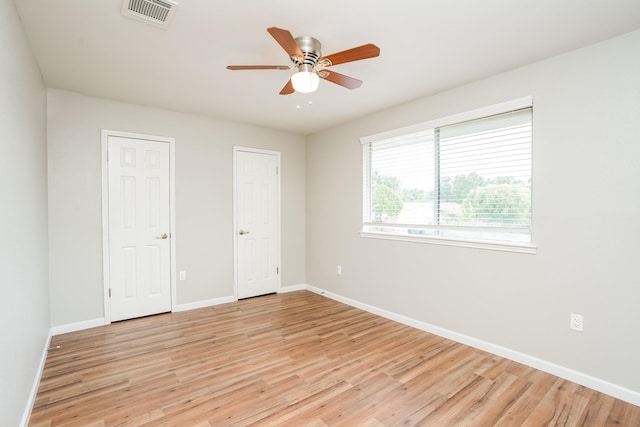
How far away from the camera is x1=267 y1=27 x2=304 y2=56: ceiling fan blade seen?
1700 mm

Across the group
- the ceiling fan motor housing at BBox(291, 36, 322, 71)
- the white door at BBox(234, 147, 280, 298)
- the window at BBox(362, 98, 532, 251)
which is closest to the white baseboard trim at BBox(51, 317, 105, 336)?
the white door at BBox(234, 147, 280, 298)

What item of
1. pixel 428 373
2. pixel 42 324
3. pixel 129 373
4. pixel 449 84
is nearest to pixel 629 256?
pixel 428 373

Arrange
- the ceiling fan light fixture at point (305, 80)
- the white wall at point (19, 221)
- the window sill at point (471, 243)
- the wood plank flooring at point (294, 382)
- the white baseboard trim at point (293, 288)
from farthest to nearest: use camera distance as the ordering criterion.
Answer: the white baseboard trim at point (293, 288)
the window sill at point (471, 243)
the ceiling fan light fixture at point (305, 80)
the wood plank flooring at point (294, 382)
the white wall at point (19, 221)

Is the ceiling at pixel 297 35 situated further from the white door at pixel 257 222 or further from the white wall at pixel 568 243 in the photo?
the white door at pixel 257 222

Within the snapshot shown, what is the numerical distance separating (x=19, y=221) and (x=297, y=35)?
2.16 m

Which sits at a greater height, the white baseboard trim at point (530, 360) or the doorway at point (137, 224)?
the doorway at point (137, 224)

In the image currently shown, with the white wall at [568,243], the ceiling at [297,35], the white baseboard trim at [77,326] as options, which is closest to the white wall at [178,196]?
the white baseboard trim at [77,326]

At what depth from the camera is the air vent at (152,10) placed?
6.09 ft

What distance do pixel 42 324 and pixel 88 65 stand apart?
2282 mm

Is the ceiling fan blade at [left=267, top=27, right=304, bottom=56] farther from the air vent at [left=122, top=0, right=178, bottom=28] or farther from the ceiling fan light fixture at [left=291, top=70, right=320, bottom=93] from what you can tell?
the air vent at [left=122, top=0, right=178, bottom=28]

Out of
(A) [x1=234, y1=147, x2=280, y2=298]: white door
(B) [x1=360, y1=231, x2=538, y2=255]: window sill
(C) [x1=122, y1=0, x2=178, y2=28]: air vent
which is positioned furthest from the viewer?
(A) [x1=234, y1=147, x2=280, y2=298]: white door

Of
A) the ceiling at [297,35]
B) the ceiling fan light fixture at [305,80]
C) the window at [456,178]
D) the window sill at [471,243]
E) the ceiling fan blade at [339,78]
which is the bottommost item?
the window sill at [471,243]

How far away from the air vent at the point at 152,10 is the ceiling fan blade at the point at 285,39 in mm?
670

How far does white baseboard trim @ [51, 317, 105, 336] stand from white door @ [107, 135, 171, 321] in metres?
0.13
